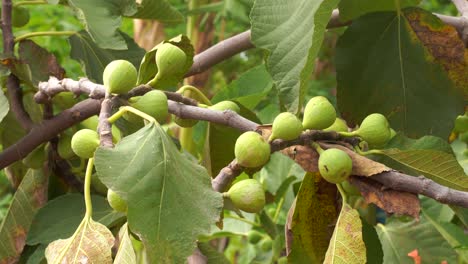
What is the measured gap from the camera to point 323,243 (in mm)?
905

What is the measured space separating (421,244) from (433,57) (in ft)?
1.16

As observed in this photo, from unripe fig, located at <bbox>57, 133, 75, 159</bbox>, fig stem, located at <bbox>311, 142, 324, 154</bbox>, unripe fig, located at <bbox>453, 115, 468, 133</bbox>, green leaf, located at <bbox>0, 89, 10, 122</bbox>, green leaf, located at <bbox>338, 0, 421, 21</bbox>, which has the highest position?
green leaf, located at <bbox>338, 0, 421, 21</bbox>

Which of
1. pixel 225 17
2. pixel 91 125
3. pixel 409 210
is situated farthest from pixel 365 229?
pixel 225 17

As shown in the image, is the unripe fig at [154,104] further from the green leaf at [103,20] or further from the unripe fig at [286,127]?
the green leaf at [103,20]

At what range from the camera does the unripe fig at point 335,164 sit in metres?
0.76

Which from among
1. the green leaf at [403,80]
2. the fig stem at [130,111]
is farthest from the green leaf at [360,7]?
the fig stem at [130,111]

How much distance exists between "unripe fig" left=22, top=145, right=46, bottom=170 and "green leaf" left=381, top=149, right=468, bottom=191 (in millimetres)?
566

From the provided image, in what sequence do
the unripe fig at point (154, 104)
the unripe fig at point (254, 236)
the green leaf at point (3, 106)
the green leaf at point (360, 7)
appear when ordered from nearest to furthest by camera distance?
the unripe fig at point (154, 104) → the green leaf at point (3, 106) → the green leaf at point (360, 7) → the unripe fig at point (254, 236)

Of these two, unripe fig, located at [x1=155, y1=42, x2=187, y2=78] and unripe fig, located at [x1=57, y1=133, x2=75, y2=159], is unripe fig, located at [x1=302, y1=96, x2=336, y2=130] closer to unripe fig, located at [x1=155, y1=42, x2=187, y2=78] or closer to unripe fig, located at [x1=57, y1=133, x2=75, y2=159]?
unripe fig, located at [x1=155, y1=42, x2=187, y2=78]

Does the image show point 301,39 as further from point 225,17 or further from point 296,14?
point 225,17

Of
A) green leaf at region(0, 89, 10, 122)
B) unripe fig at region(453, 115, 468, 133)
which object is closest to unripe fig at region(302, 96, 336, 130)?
green leaf at region(0, 89, 10, 122)

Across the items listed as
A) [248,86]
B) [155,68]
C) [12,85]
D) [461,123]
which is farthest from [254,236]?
[155,68]

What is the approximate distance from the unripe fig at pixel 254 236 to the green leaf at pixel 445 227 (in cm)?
34

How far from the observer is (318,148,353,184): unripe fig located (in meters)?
0.76
